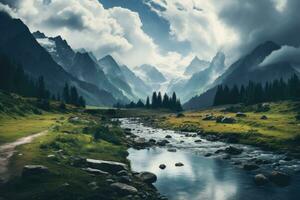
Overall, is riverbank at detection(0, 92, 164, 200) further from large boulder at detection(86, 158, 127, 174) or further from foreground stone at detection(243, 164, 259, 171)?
foreground stone at detection(243, 164, 259, 171)

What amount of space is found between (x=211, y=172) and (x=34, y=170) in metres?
28.0

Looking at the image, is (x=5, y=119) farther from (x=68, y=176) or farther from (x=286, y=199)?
(x=286, y=199)

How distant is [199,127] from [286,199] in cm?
8306

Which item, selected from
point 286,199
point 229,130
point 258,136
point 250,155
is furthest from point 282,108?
point 286,199

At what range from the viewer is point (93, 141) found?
217 feet

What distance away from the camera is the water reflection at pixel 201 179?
140 ft

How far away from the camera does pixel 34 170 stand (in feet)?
126

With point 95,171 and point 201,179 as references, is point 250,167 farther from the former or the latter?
point 95,171

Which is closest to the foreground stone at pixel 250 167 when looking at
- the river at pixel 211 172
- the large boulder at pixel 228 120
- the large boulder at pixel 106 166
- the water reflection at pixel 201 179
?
the river at pixel 211 172

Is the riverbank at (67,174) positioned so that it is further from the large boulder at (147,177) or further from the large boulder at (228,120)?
the large boulder at (228,120)

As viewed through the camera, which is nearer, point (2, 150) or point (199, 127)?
point (2, 150)

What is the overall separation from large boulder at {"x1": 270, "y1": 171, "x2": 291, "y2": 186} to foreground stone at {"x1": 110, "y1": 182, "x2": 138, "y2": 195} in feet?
69.0

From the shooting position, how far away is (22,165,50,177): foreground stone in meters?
37.6

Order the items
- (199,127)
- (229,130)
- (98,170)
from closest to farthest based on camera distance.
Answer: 1. (98,170)
2. (229,130)
3. (199,127)
